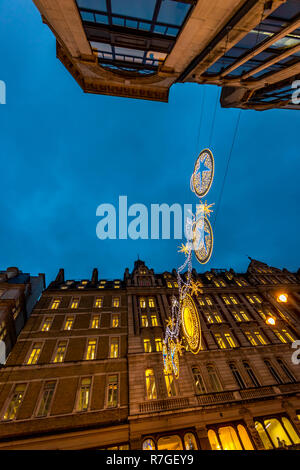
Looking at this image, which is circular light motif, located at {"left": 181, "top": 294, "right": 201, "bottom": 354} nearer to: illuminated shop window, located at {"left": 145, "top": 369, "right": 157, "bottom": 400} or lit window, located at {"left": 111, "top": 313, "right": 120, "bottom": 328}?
illuminated shop window, located at {"left": 145, "top": 369, "right": 157, "bottom": 400}

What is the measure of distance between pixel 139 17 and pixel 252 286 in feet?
92.5

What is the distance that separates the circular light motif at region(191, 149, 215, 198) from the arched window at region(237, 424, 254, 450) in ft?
54.1

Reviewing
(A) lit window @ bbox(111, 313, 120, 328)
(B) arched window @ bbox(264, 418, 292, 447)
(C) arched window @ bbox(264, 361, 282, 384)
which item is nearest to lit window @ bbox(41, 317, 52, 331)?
(A) lit window @ bbox(111, 313, 120, 328)

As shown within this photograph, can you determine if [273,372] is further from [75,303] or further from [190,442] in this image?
[75,303]

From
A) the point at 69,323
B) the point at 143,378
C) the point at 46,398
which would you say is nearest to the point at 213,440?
the point at 143,378

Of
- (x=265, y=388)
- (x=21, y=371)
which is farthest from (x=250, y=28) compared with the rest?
(x=21, y=371)

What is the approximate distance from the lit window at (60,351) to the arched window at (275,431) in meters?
16.6

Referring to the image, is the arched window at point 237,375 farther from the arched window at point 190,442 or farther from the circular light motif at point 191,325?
the circular light motif at point 191,325

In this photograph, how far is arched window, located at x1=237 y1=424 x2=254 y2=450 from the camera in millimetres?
12983

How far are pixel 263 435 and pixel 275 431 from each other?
1.05 metres

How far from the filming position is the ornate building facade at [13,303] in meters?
17.0

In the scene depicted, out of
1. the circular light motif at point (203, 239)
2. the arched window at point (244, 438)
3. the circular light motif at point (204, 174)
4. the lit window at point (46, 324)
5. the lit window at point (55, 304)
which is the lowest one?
the arched window at point (244, 438)

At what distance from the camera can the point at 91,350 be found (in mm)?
17969

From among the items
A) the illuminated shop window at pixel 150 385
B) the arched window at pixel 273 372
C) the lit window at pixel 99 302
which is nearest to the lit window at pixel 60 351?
the lit window at pixel 99 302
